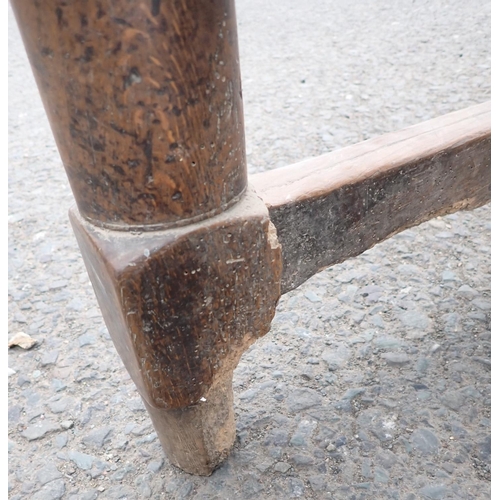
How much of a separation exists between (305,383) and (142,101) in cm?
95

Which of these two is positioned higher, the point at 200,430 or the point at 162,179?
the point at 162,179

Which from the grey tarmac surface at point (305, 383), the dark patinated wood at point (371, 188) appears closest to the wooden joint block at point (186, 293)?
the dark patinated wood at point (371, 188)

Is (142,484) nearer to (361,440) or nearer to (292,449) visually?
(292,449)

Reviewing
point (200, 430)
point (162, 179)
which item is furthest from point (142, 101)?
point (200, 430)

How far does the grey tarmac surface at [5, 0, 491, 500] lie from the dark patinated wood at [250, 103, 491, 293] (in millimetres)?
446

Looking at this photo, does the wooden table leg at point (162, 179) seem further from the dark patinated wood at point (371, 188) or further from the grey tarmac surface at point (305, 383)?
the grey tarmac surface at point (305, 383)

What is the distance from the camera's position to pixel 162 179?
69cm

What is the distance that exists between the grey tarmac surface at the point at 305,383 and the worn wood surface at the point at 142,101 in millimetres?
697

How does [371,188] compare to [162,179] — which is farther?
[371,188]

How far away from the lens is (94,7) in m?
0.57

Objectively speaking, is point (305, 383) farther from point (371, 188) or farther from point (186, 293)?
point (186, 293)

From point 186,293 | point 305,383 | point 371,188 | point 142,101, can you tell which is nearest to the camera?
point 142,101

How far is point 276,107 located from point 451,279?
183 centimetres

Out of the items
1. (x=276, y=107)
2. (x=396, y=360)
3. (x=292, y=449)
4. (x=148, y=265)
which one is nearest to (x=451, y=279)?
(x=396, y=360)
